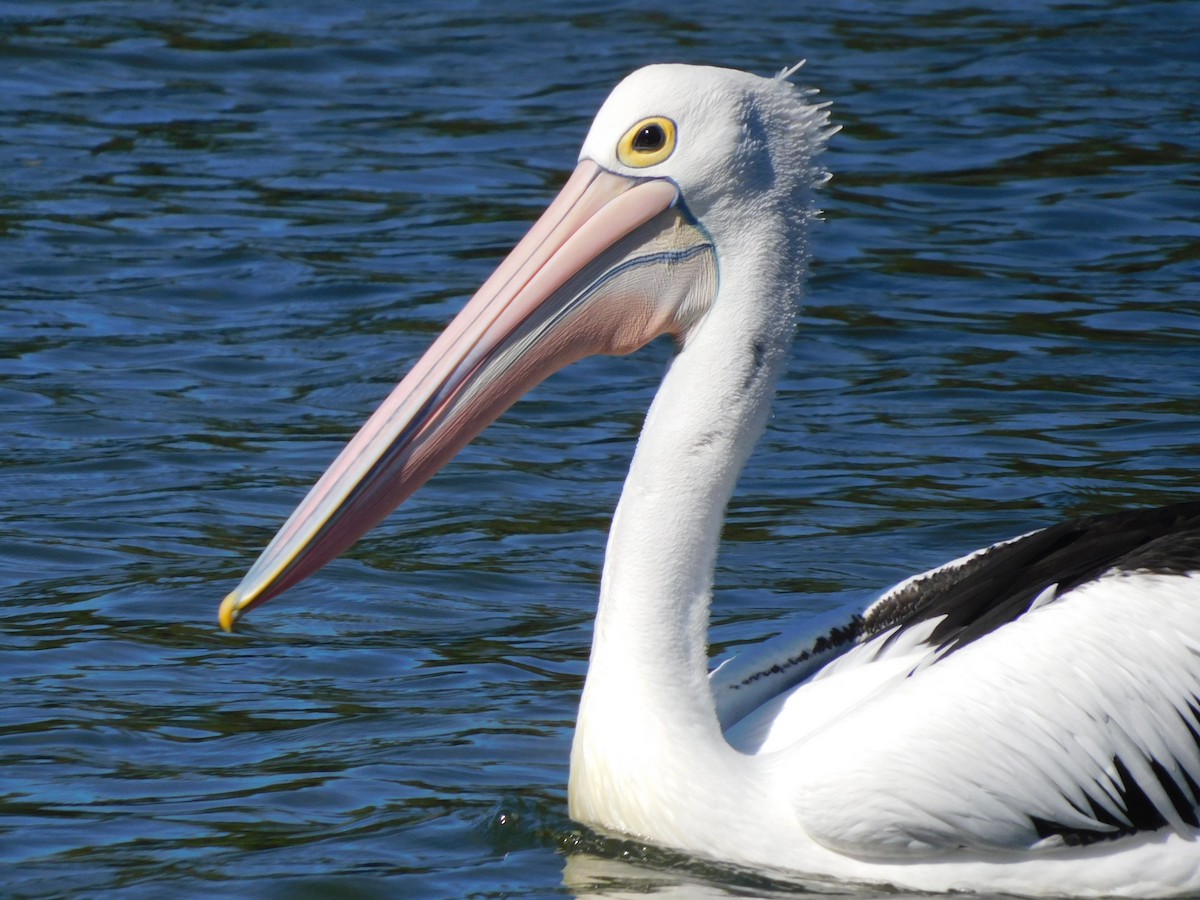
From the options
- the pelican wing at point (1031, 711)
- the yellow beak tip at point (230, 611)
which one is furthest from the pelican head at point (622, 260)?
the pelican wing at point (1031, 711)

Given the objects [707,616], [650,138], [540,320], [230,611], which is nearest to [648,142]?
[650,138]

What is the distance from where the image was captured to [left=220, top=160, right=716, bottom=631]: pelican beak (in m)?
3.84

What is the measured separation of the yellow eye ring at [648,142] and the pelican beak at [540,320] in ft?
0.13

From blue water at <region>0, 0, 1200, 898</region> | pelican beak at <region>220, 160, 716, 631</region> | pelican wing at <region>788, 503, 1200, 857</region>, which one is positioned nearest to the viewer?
pelican wing at <region>788, 503, 1200, 857</region>

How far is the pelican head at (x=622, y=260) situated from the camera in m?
3.84

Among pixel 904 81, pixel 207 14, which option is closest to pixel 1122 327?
pixel 904 81

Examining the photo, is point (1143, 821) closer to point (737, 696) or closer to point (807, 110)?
point (737, 696)

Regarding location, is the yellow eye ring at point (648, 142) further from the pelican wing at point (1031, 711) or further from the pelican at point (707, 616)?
the pelican wing at point (1031, 711)

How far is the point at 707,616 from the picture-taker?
3.85 m

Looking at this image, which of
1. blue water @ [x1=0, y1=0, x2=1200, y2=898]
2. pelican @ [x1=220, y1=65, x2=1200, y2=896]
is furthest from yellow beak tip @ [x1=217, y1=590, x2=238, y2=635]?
blue water @ [x1=0, y1=0, x2=1200, y2=898]

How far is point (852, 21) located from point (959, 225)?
3.31 metres

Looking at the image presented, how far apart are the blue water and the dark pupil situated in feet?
4.10

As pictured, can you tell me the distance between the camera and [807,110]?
12.9 ft

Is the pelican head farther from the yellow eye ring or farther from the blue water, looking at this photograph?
the blue water
